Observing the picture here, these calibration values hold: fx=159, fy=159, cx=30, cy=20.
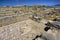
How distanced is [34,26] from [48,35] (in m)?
2.72

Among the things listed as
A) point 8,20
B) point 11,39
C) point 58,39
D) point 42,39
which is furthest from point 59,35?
point 8,20

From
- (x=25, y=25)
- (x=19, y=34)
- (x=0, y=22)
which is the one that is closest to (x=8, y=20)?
(x=0, y=22)

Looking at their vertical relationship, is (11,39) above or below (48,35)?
below

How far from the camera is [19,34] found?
900cm

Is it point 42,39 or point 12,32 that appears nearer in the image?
point 42,39

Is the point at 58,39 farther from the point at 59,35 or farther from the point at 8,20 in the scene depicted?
the point at 8,20

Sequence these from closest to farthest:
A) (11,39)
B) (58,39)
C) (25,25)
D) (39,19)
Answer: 1. (58,39)
2. (11,39)
3. (25,25)
4. (39,19)

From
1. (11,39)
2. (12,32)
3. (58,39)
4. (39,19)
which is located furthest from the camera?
(39,19)

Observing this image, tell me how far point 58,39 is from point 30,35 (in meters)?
1.99

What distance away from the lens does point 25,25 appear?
1020 centimetres

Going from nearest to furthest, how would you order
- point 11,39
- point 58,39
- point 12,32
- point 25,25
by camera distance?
point 58,39 < point 11,39 < point 12,32 < point 25,25

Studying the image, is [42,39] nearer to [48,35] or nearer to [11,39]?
[48,35]

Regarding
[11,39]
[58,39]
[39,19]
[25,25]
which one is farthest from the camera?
[39,19]

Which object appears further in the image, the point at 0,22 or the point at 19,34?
the point at 0,22
